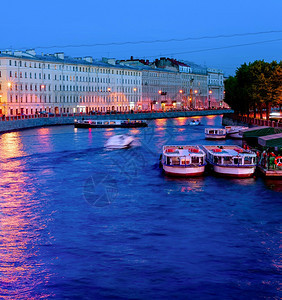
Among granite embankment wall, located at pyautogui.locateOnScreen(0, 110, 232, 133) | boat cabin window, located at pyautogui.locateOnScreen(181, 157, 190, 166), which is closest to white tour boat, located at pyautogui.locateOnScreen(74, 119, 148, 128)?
granite embankment wall, located at pyautogui.locateOnScreen(0, 110, 232, 133)

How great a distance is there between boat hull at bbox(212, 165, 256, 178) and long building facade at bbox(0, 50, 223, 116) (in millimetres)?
60501

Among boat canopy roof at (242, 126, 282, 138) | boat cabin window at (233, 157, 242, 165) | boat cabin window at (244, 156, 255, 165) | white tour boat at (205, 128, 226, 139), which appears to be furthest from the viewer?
white tour boat at (205, 128, 226, 139)

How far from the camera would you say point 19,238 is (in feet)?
62.3

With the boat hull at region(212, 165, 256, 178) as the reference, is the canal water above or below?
below

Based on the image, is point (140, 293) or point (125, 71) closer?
point (140, 293)

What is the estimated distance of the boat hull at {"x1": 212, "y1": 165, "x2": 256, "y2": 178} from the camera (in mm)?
30422

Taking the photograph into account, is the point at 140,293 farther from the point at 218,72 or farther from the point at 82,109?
the point at 218,72

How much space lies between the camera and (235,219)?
2122cm

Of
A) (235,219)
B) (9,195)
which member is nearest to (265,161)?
(235,219)

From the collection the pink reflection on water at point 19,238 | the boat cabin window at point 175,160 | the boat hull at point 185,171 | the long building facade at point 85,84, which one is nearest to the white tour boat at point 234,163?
the boat hull at point 185,171

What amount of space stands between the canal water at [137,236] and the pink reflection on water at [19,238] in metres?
0.03

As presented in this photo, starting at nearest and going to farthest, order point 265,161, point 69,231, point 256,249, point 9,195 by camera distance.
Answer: point 256,249 < point 69,231 < point 9,195 < point 265,161

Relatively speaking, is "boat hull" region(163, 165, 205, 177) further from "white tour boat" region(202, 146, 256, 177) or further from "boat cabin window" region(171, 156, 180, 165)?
"white tour boat" region(202, 146, 256, 177)

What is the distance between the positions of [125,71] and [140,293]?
115773 mm
